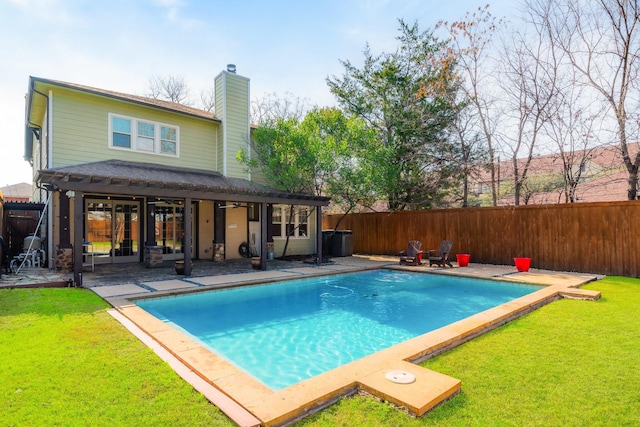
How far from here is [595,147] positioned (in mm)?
11422

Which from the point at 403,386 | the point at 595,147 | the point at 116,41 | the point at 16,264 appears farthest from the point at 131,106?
the point at 595,147

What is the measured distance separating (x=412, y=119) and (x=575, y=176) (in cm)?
637

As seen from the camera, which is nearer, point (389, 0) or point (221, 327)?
point (221, 327)

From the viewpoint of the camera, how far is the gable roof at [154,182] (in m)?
7.92

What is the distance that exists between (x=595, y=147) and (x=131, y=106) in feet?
50.1

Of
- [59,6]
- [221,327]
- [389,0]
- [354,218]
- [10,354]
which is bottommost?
Answer: [221,327]

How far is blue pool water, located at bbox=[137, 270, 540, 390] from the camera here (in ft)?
16.0

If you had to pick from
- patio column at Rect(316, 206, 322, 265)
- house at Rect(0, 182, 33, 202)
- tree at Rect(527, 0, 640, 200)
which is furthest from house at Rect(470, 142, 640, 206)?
house at Rect(0, 182, 33, 202)

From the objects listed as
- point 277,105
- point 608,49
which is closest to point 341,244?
point 608,49

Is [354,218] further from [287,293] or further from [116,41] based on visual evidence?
[116,41]

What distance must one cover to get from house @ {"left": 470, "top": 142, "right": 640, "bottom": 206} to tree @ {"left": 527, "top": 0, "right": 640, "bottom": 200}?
0.53m

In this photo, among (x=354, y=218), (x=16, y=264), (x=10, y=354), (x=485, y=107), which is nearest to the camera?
(x=10, y=354)

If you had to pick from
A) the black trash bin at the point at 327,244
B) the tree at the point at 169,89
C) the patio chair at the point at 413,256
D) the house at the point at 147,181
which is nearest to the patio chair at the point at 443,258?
the patio chair at the point at 413,256

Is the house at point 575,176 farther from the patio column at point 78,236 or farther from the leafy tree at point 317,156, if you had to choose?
the patio column at point 78,236
